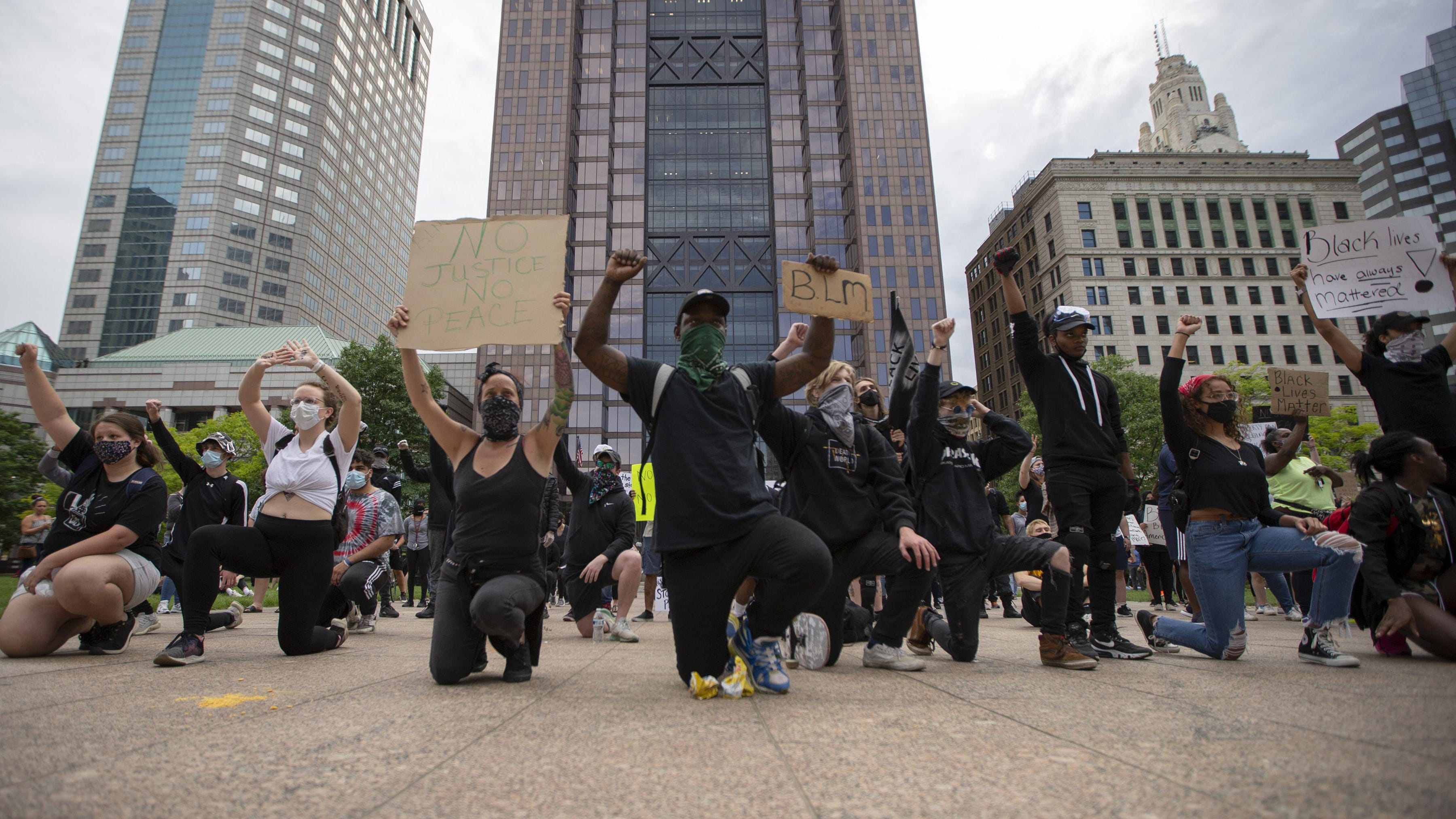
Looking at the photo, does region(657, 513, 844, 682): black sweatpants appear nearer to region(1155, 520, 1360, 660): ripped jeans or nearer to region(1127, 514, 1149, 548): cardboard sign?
region(1155, 520, 1360, 660): ripped jeans

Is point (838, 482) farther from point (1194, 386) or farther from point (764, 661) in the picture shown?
point (1194, 386)

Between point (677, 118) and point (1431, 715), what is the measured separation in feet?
222

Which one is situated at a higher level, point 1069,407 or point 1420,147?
point 1420,147

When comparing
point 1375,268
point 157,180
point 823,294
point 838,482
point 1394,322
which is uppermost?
point 157,180

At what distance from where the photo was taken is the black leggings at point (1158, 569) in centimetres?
1009

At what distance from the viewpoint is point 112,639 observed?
184 inches

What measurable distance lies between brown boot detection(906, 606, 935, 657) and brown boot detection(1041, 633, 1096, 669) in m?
1.12

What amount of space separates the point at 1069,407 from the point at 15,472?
153 feet

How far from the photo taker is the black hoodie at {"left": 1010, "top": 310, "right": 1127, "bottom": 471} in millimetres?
4312

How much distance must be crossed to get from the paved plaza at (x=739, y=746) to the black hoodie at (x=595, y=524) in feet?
11.4

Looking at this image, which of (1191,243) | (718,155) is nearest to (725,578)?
(718,155)

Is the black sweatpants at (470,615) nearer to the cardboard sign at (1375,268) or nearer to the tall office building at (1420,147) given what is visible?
the cardboard sign at (1375,268)

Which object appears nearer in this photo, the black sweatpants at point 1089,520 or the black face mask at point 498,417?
the black face mask at point 498,417

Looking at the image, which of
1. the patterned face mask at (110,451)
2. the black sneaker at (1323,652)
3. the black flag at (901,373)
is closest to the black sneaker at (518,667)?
the black flag at (901,373)
